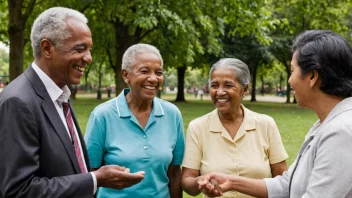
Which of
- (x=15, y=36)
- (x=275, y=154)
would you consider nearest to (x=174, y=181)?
(x=275, y=154)

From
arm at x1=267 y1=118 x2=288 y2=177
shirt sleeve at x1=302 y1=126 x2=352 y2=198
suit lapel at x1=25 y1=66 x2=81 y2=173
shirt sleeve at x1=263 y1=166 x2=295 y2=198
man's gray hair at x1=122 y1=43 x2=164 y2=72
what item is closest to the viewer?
shirt sleeve at x1=302 y1=126 x2=352 y2=198

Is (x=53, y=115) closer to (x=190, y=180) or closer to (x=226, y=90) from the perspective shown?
(x=190, y=180)

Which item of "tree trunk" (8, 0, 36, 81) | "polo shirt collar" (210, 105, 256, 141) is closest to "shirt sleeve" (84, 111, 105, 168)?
"polo shirt collar" (210, 105, 256, 141)

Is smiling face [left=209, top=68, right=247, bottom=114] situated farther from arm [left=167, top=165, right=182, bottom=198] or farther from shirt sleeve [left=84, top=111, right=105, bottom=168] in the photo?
shirt sleeve [left=84, top=111, right=105, bottom=168]

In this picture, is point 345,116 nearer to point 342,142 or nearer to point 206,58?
point 342,142

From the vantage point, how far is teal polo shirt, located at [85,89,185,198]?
11.6 ft

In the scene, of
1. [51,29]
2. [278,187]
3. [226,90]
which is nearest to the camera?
[51,29]

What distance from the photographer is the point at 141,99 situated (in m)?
3.76

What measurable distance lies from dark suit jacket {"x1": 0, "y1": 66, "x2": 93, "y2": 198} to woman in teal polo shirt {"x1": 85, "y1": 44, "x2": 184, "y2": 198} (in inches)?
37.7

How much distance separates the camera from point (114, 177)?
2650 millimetres

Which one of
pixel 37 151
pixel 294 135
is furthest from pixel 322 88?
pixel 294 135

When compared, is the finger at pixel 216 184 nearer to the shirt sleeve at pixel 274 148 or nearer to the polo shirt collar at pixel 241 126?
the polo shirt collar at pixel 241 126

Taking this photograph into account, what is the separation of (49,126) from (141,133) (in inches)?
48.6

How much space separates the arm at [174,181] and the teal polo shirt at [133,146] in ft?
0.35
